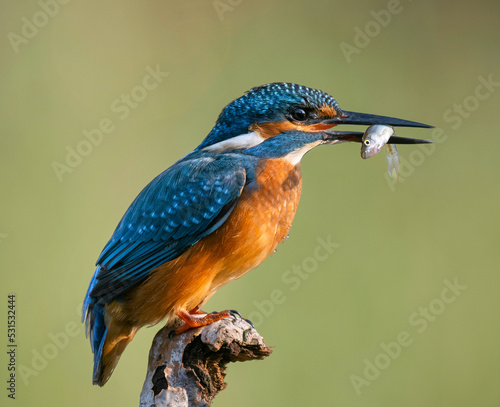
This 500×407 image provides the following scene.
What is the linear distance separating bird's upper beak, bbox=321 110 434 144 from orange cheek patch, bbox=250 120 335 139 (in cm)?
3

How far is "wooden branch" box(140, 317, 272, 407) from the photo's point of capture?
1816mm

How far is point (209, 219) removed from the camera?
1983mm

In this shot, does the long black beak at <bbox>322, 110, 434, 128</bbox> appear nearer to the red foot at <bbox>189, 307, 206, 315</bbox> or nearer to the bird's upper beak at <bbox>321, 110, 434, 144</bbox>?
the bird's upper beak at <bbox>321, 110, 434, 144</bbox>

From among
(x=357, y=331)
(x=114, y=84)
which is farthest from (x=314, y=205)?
(x=114, y=84)

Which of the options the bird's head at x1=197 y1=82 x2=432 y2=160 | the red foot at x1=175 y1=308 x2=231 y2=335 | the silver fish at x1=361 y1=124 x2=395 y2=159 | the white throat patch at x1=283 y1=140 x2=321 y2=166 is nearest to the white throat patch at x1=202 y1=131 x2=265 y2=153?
the bird's head at x1=197 y1=82 x2=432 y2=160

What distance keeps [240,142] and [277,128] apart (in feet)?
0.44

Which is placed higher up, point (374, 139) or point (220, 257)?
point (374, 139)

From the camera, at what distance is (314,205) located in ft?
10.9

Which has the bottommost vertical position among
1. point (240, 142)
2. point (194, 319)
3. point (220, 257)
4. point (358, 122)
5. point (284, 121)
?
point (194, 319)

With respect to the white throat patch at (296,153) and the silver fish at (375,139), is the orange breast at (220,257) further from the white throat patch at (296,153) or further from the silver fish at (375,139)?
the silver fish at (375,139)

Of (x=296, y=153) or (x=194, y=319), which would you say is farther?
(x=296, y=153)

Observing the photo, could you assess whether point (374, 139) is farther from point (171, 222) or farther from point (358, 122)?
point (171, 222)

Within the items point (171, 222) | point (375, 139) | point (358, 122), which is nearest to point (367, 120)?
point (358, 122)

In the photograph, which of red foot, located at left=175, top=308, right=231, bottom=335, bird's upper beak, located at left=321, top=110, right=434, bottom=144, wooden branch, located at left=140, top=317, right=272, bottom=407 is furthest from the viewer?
bird's upper beak, located at left=321, top=110, right=434, bottom=144
